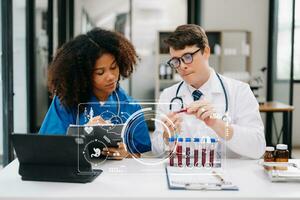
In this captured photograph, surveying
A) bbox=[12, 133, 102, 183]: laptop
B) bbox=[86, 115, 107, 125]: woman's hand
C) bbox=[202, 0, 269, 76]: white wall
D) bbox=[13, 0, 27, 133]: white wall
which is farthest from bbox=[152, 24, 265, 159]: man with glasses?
bbox=[202, 0, 269, 76]: white wall

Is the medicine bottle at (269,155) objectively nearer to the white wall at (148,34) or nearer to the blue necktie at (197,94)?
the blue necktie at (197,94)

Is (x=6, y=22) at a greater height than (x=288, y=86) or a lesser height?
greater

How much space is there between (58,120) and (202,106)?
2.17ft

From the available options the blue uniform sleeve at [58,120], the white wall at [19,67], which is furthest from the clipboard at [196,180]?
the white wall at [19,67]

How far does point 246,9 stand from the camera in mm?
5215

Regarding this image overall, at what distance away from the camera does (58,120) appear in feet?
5.81

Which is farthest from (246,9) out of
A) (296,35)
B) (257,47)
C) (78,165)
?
(78,165)

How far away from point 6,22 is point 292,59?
3018 mm

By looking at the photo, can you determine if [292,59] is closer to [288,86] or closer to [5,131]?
[288,86]

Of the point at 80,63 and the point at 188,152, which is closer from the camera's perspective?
the point at 188,152

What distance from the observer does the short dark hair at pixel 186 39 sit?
69.1 inches

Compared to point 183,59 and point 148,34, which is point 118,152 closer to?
point 183,59

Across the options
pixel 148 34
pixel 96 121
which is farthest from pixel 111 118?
pixel 148 34

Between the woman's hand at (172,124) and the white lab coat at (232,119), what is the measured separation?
0.02 metres
